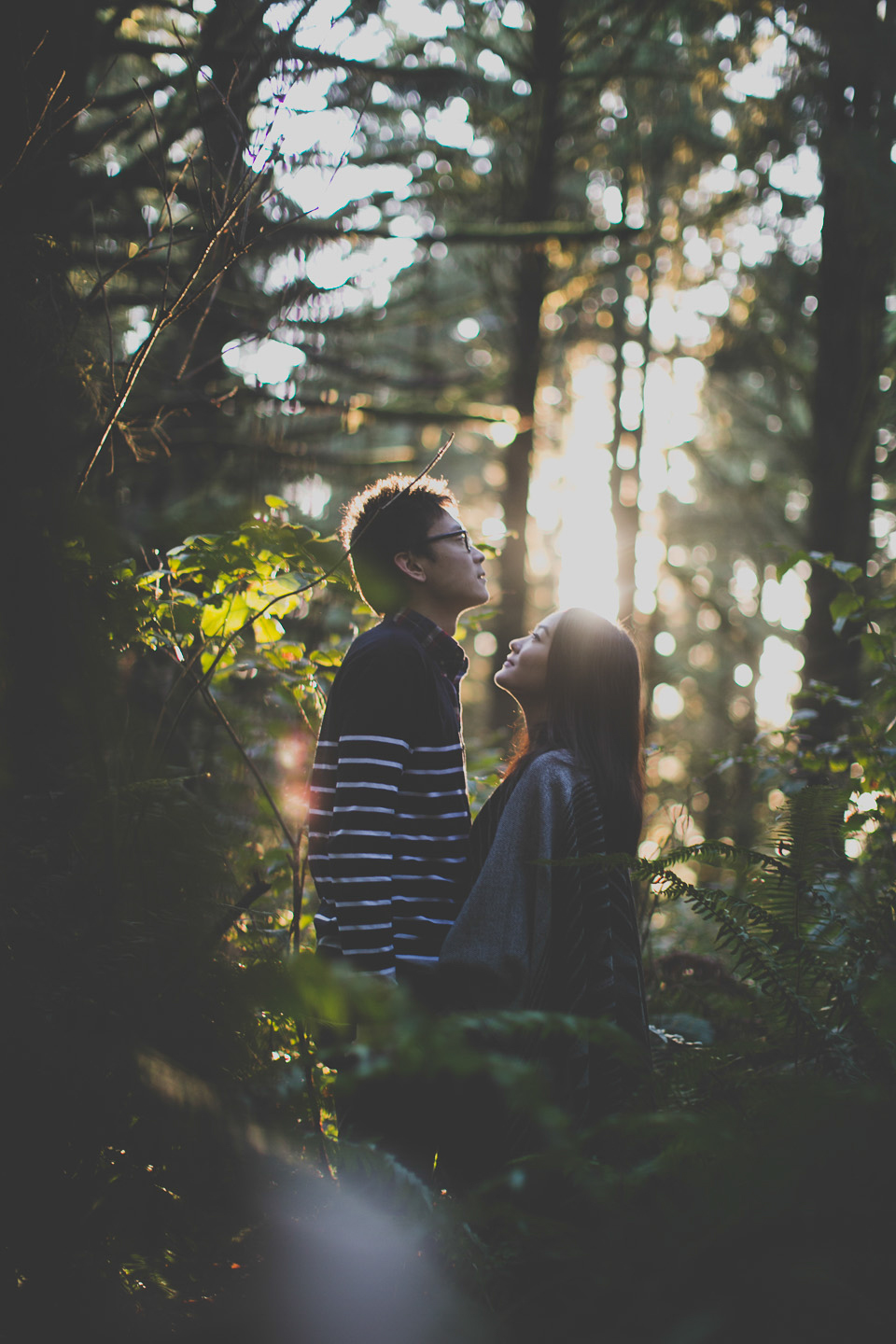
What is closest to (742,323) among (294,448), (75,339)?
(294,448)

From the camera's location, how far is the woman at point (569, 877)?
1995 millimetres

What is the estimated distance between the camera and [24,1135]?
5.64ft

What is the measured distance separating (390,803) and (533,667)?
79 cm

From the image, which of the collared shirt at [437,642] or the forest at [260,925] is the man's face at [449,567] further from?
the forest at [260,925]

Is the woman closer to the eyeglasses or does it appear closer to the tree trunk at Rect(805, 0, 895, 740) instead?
the eyeglasses

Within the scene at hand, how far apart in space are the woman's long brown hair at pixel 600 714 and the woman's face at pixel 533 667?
0.03 m

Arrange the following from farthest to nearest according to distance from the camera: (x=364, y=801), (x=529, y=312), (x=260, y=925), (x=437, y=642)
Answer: (x=529, y=312) → (x=260, y=925) → (x=437, y=642) → (x=364, y=801)

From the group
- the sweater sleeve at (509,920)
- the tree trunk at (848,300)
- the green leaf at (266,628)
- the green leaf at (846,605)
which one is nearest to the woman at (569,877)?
the sweater sleeve at (509,920)

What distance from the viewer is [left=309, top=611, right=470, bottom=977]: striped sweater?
196 centimetres

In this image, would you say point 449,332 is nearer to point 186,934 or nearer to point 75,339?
point 75,339

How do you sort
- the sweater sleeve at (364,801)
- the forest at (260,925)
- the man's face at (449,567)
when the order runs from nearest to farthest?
the forest at (260,925)
the sweater sleeve at (364,801)
the man's face at (449,567)

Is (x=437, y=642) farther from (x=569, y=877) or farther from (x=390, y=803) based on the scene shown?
(x=569, y=877)

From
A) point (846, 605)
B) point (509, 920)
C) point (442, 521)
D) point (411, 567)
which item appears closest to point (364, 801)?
point (509, 920)

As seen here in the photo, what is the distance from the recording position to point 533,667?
8.61 ft
